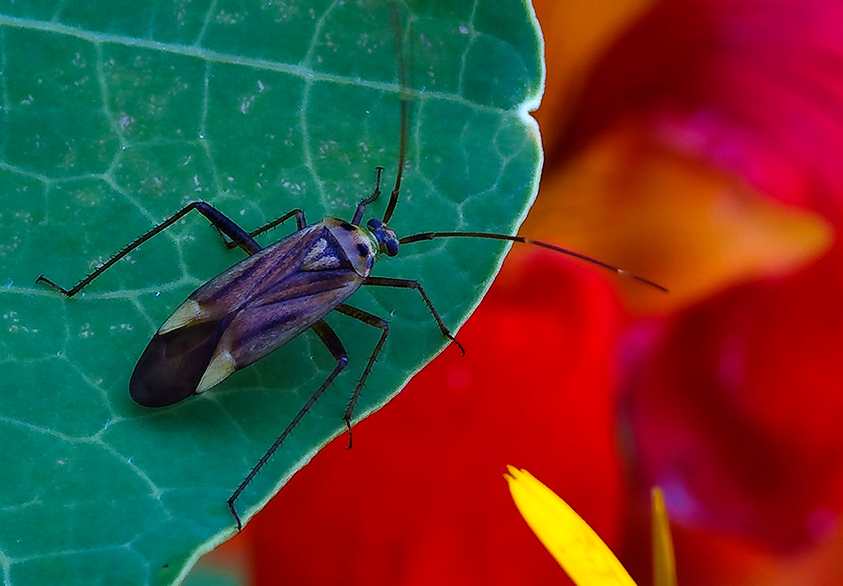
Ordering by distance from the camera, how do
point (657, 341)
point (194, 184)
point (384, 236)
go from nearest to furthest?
1. point (194, 184)
2. point (384, 236)
3. point (657, 341)

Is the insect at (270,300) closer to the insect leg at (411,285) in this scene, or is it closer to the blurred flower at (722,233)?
the insect leg at (411,285)

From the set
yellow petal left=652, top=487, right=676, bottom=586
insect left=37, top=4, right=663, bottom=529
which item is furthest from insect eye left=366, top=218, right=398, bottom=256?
yellow petal left=652, top=487, right=676, bottom=586

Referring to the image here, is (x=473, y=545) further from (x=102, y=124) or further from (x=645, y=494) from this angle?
(x=102, y=124)

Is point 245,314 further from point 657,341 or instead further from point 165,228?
point 657,341

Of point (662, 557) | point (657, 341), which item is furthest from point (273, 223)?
point (657, 341)

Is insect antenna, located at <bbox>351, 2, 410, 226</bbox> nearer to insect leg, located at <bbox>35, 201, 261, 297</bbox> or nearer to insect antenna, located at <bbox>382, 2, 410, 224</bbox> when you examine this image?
insect antenna, located at <bbox>382, 2, 410, 224</bbox>

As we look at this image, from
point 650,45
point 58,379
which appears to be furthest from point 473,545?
point 650,45
